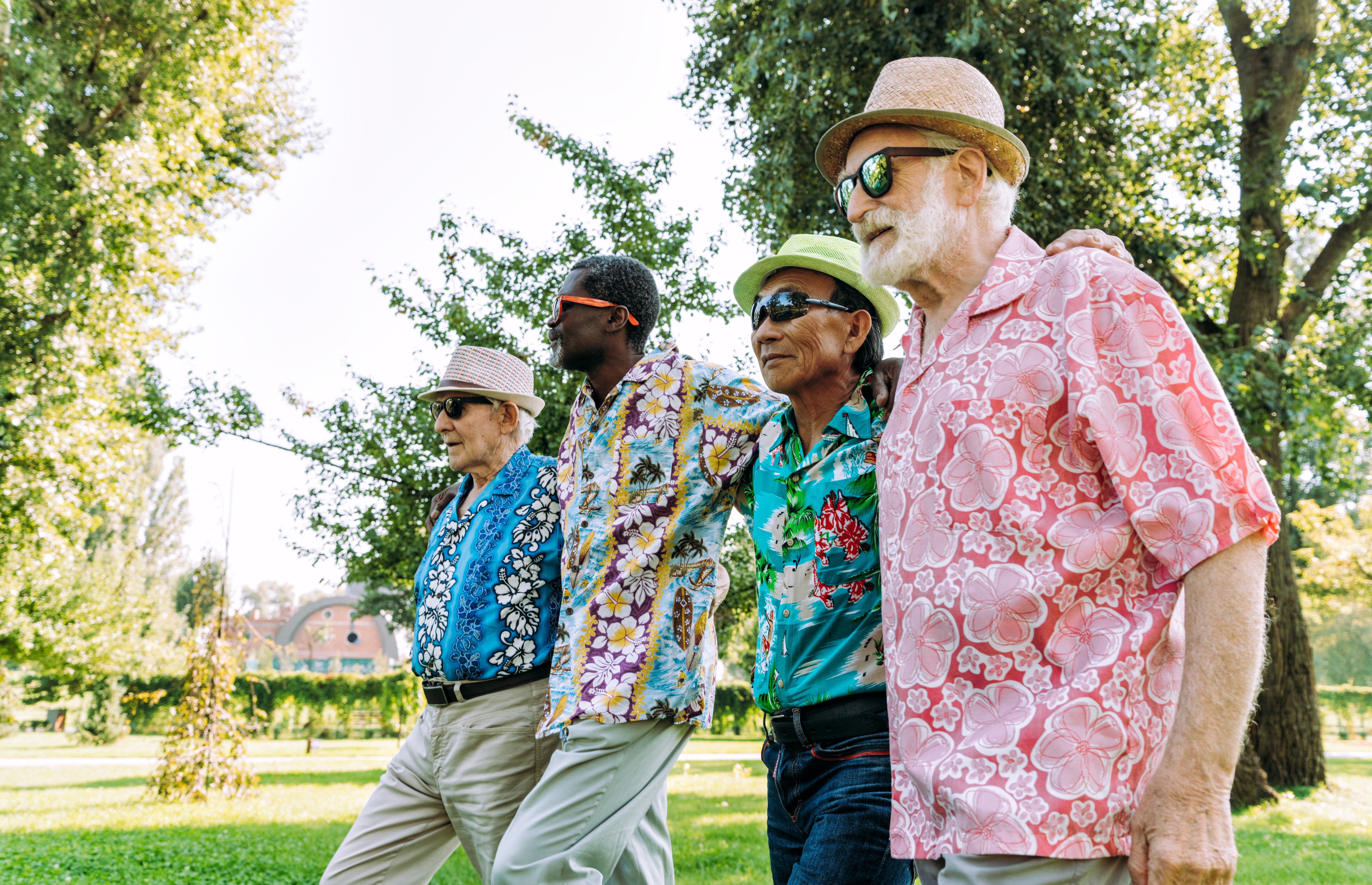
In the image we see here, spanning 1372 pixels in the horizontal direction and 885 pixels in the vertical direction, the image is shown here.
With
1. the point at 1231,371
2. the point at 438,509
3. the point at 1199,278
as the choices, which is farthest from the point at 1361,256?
the point at 438,509

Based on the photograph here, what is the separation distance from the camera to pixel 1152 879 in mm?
1570

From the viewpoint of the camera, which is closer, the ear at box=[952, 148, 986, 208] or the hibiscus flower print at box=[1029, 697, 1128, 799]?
the hibiscus flower print at box=[1029, 697, 1128, 799]

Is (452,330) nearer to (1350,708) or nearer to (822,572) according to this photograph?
(822,572)

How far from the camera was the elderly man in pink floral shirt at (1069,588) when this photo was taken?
1.62 meters

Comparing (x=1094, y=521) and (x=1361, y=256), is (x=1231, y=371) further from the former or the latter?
(x=1094, y=521)

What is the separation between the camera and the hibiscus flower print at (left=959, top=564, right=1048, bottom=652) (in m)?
1.77

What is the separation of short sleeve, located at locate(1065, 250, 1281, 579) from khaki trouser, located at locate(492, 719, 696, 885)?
5.24 ft

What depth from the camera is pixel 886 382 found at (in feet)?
8.84

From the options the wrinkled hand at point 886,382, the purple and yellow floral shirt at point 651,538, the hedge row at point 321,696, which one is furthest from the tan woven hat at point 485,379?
the hedge row at point 321,696

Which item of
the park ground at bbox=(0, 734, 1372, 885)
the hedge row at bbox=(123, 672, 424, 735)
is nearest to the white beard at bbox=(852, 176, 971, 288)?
the park ground at bbox=(0, 734, 1372, 885)

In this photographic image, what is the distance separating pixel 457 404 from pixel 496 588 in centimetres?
106

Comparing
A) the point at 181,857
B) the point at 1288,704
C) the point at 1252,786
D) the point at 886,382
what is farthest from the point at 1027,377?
the point at 1288,704

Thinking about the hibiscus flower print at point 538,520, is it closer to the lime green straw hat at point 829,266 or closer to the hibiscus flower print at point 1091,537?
the lime green straw hat at point 829,266

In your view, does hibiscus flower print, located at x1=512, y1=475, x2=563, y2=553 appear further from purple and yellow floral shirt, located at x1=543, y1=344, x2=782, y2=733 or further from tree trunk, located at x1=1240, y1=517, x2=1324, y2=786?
tree trunk, located at x1=1240, y1=517, x2=1324, y2=786
